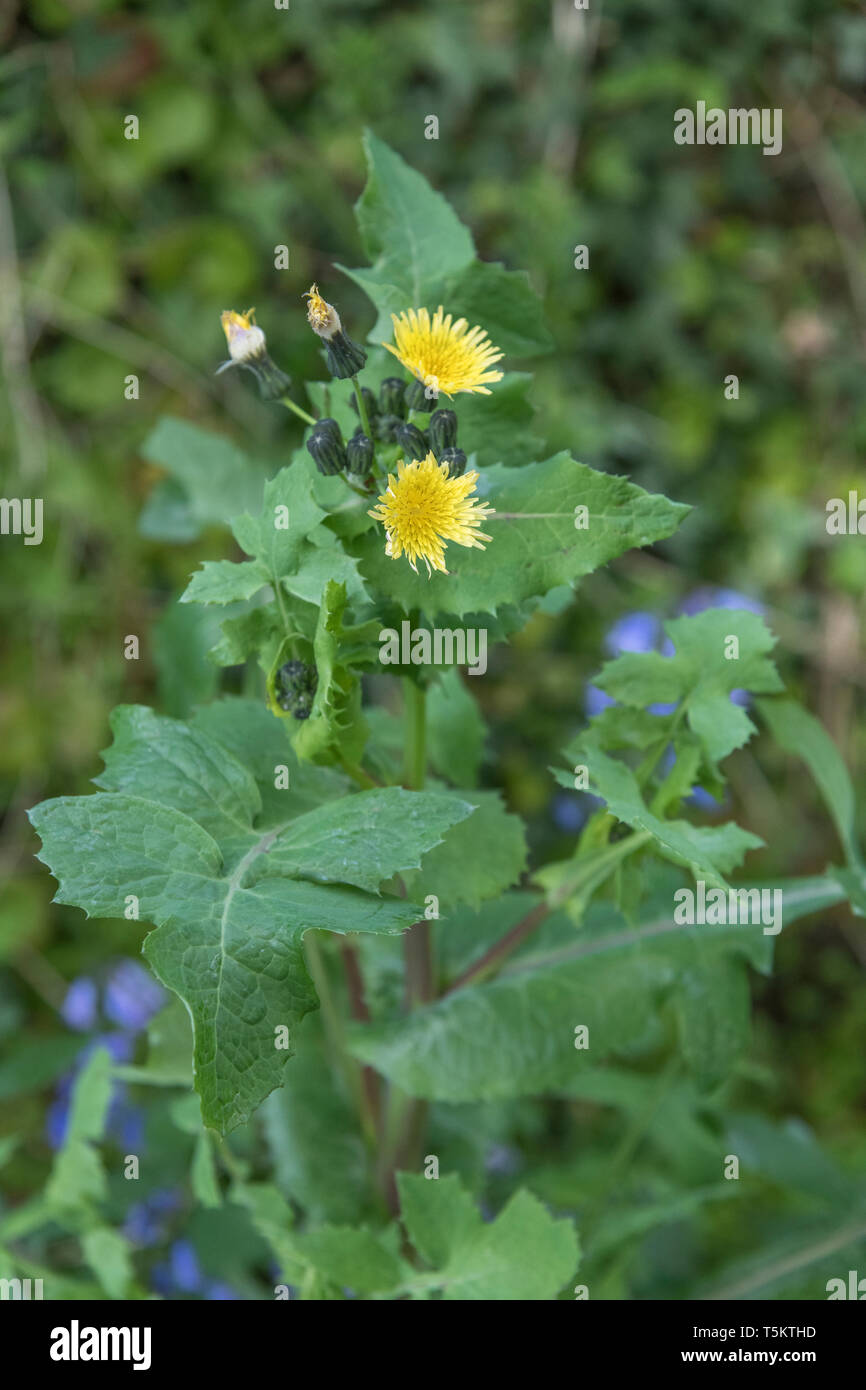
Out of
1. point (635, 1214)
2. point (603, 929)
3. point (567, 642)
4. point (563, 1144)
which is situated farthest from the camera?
point (567, 642)

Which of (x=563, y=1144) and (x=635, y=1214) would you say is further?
(x=563, y=1144)

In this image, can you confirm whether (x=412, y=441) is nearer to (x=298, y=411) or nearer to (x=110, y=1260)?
(x=298, y=411)

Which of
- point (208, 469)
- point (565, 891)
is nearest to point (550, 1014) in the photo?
point (565, 891)

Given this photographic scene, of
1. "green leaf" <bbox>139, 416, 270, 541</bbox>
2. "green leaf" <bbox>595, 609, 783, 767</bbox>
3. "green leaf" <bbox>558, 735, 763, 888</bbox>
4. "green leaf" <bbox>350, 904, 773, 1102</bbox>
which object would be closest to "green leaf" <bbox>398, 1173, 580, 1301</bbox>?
"green leaf" <bbox>350, 904, 773, 1102</bbox>

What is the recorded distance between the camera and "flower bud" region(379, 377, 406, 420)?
2.81 ft

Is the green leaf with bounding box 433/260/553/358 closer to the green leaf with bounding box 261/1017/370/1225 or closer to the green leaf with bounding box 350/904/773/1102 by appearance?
the green leaf with bounding box 350/904/773/1102

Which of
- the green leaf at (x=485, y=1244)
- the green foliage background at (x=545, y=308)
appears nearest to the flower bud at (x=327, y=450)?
the green leaf at (x=485, y=1244)

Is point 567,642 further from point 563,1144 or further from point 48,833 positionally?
point 48,833

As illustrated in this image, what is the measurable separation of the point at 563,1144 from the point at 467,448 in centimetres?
169

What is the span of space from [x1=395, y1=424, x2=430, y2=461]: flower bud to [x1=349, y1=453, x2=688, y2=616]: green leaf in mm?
60

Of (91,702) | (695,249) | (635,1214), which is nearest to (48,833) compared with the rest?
(635,1214)

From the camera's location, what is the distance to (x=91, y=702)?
95.6 inches

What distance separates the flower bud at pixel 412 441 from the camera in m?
0.82

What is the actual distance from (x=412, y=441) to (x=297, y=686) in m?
0.20
